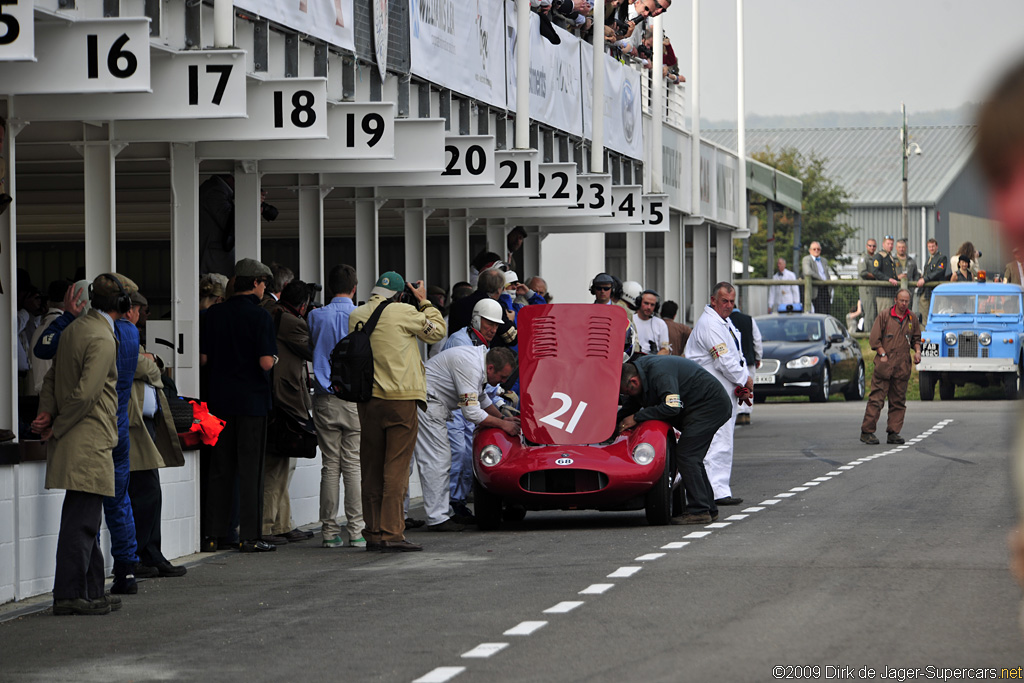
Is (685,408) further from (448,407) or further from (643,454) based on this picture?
(448,407)

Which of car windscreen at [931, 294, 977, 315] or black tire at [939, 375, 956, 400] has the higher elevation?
car windscreen at [931, 294, 977, 315]

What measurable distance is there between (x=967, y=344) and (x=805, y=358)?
3830 mm

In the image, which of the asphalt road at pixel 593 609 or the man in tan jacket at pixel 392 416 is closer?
the asphalt road at pixel 593 609

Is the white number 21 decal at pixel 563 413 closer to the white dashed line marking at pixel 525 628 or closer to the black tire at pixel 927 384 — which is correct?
the white dashed line marking at pixel 525 628

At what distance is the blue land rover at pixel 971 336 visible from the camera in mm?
35406

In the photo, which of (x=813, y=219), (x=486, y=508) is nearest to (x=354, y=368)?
(x=486, y=508)

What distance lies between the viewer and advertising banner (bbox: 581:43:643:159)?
2633 cm

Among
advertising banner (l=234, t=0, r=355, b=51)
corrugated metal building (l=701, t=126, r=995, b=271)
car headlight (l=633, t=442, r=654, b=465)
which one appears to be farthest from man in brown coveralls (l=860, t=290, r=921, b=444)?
corrugated metal building (l=701, t=126, r=995, b=271)

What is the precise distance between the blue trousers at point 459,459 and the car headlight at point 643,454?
1.88 meters

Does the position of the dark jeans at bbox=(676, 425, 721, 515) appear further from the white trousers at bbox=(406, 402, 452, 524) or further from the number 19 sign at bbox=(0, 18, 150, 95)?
the number 19 sign at bbox=(0, 18, 150, 95)

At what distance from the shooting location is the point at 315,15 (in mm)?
15328

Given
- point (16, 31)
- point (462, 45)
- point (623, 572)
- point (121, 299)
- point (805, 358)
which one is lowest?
point (623, 572)

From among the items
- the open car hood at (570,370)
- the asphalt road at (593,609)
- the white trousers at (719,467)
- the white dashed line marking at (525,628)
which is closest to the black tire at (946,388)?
the white trousers at (719,467)

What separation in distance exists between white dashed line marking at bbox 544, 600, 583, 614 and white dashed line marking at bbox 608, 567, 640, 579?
1071 millimetres
